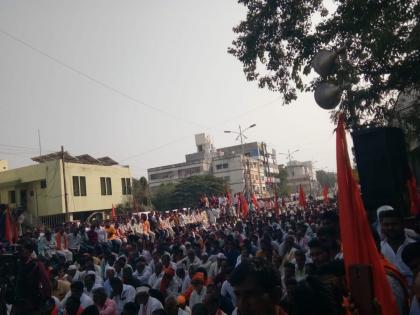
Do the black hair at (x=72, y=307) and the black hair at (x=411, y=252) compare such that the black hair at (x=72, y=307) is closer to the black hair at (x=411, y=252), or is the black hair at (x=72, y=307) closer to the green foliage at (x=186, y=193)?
the black hair at (x=411, y=252)

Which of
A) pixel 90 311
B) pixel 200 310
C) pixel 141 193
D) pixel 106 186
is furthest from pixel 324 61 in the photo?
pixel 141 193

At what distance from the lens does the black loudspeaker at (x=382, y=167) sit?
5.32 metres

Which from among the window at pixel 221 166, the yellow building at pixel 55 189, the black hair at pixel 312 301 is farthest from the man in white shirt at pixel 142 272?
the window at pixel 221 166

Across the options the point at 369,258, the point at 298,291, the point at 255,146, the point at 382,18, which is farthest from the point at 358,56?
the point at 255,146

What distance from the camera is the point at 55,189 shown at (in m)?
28.6

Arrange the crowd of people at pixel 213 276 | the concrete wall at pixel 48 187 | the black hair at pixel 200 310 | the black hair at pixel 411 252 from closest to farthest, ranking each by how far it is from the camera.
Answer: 1. the crowd of people at pixel 213 276
2. the black hair at pixel 411 252
3. the black hair at pixel 200 310
4. the concrete wall at pixel 48 187

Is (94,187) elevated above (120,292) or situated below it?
above

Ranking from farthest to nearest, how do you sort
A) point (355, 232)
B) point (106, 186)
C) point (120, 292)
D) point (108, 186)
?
point (108, 186), point (106, 186), point (120, 292), point (355, 232)

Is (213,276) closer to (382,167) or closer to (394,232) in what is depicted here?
(382,167)

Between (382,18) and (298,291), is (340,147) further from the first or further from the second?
(382,18)

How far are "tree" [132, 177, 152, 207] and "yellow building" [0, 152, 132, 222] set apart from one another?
4166 mm

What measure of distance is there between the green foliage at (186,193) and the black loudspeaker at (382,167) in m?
40.5

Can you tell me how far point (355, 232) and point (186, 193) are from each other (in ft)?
144

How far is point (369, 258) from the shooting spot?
2.72 metres
